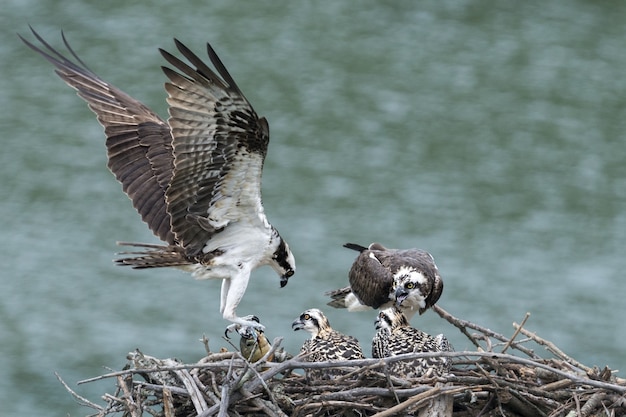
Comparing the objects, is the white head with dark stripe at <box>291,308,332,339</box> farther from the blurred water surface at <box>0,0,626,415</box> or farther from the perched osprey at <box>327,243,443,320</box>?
the blurred water surface at <box>0,0,626,415</box>

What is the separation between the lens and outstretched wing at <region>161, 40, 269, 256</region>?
26.8ft

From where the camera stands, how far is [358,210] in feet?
44.0

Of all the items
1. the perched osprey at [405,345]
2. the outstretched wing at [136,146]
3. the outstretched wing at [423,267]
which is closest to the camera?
the perched osprey at [405,345]

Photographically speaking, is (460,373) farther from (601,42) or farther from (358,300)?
(601,42)

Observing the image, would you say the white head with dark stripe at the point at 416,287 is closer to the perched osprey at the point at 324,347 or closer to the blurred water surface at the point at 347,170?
the perched osprey at the point at 324,347

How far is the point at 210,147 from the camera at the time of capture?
8.35 meters

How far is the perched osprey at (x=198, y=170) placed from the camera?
823 centimetres

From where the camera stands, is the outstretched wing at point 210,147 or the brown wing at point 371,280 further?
the brown wing at point 371,280

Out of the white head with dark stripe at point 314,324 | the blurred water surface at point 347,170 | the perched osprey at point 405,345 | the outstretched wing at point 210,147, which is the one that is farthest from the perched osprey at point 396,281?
the blurred water surface at point 347,170

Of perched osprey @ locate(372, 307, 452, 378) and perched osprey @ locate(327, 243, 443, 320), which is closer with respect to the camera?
perched osprey @ locate(372, 307, 452, 378)

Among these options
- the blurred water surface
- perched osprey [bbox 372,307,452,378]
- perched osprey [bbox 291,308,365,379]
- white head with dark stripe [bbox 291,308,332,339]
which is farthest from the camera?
the blurred water surface

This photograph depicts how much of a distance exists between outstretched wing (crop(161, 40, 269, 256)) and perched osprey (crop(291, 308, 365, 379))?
2.21ft

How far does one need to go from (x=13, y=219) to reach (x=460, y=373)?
6.61 metres

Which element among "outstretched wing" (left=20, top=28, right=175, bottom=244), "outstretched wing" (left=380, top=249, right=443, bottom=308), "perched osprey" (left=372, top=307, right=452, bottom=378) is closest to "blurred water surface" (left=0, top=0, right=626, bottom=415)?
"outstretched wing" (left=20, top=28, right=175, bottom=244)
